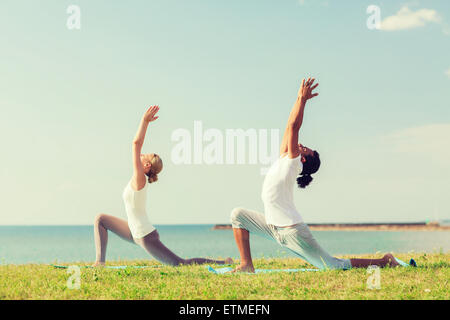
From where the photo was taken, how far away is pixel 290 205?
6.65m

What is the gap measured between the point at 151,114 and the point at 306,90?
2.34 m

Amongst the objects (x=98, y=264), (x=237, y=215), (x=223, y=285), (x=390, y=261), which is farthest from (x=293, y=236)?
(x=98, y=264)

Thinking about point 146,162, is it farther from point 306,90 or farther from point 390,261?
point 390,261

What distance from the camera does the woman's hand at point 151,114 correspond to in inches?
284

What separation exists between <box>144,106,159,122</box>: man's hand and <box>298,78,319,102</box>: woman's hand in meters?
2.19

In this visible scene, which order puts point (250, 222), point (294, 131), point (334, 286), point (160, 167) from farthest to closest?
1. point (160, 167)
2. point (250, 222)
3. point (294, 131)
4. point (334, 286)

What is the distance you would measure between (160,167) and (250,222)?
183cm

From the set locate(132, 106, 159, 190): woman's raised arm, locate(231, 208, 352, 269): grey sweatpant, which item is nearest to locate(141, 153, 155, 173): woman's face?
locate(132, 106, 159, 190): woman's raised arm

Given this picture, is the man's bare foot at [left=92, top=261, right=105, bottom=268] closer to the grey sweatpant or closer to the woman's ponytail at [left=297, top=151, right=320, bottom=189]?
the grey sweatpant
